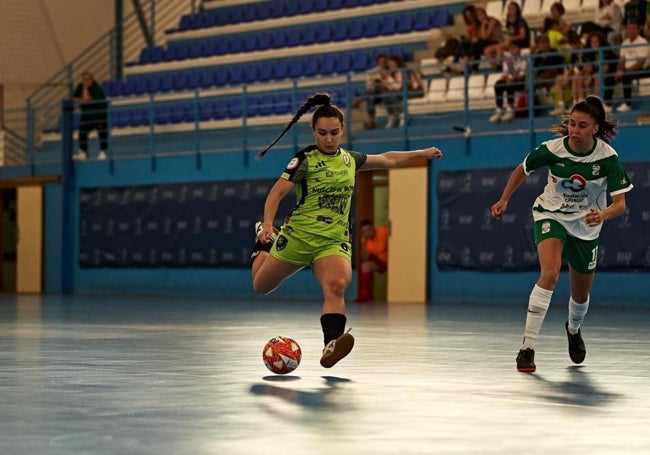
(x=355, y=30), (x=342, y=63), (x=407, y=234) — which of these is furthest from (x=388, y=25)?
(x=407, y=234)

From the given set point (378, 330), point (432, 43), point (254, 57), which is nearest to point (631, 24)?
point (432, 43)

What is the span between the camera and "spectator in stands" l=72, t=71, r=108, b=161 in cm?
2889

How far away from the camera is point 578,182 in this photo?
373 inches

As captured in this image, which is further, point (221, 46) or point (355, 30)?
point (221, 46)

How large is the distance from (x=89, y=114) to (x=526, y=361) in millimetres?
21770

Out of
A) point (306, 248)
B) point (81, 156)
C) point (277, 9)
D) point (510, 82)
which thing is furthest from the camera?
point (277, 9)

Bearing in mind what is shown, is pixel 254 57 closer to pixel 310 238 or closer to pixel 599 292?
pixel 599 292

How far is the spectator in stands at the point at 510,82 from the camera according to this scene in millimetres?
22500

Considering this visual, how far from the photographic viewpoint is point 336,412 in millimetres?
6625

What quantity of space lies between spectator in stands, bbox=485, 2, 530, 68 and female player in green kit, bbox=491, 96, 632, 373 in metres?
13.6

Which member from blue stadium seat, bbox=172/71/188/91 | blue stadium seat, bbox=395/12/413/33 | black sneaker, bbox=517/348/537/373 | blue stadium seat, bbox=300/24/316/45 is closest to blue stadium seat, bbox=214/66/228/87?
blue stadium seat, bbox=172/71/188/91

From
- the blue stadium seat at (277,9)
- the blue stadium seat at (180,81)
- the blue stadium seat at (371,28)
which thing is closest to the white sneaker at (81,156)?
the blue stadium seat at (180,81)

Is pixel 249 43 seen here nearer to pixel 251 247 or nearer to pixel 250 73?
pixel 250 73

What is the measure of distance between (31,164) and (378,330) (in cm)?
1742
